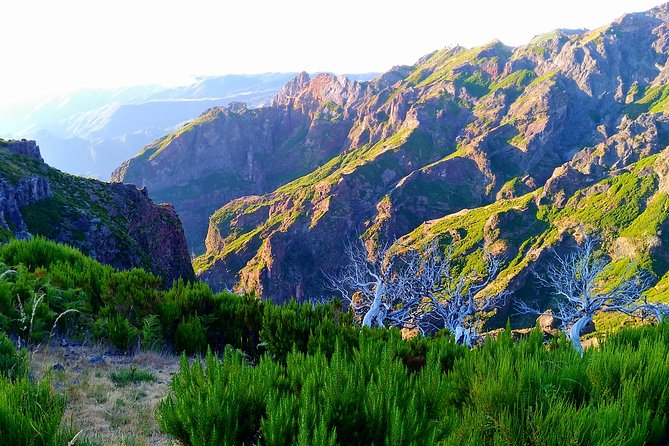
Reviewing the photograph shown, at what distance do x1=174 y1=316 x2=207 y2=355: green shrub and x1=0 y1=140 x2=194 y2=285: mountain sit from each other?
25.5m

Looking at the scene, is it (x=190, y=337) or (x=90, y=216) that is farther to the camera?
(x=90, y=216)

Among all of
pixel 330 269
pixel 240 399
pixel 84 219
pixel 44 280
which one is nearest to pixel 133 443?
pixel 240 399

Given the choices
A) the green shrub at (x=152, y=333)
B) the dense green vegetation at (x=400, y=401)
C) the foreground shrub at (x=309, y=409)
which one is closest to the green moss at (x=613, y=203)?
the green shrub at (x=152, y=333)

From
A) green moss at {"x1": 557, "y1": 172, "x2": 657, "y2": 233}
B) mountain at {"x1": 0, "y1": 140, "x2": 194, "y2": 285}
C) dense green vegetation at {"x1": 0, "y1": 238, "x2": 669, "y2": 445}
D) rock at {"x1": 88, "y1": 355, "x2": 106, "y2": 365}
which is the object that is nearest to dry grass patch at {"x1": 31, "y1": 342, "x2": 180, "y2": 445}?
rock at {"x1": 88, "y1": 355, "x2": 106, "y2": 365}

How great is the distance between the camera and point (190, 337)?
8.42 metres

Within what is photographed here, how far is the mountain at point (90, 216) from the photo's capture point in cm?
4325

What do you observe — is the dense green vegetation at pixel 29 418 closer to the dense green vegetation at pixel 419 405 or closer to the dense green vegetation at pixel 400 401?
the dense green vegetation at pixel 400 401

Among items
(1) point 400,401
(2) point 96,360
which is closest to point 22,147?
(2) point 96,360

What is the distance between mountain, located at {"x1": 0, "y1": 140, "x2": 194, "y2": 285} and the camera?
142ft

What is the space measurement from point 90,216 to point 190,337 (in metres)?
49.0

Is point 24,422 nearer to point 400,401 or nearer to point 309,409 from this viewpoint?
point 309,409

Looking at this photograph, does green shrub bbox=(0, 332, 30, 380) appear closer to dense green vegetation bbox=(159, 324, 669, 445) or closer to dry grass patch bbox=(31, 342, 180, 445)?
dry grass patch bbox=(31, 342, 180, 445)

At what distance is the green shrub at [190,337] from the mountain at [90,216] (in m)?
25.5

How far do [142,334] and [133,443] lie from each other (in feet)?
16.1
